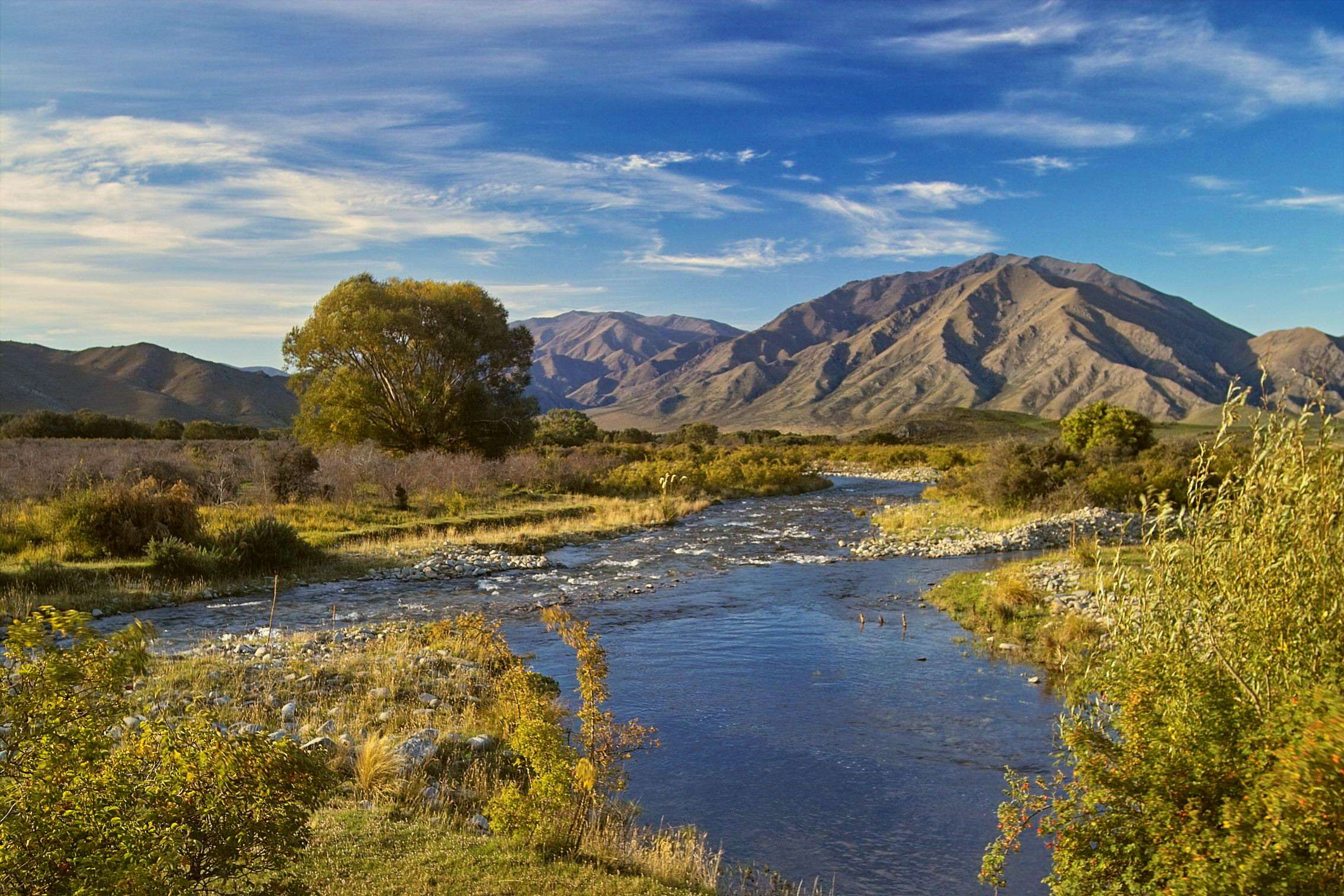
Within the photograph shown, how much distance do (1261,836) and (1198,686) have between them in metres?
1.06

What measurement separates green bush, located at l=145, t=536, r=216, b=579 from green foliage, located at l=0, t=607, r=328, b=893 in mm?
17271

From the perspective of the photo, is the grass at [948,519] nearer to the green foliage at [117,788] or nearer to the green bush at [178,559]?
the green bush at [178,559]

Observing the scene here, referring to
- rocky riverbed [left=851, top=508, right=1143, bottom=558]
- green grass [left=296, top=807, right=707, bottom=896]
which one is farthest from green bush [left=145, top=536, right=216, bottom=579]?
rocky riverbed [left=851, top=508, right=1143, bottom=558]


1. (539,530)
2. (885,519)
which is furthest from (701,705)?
(885,519)

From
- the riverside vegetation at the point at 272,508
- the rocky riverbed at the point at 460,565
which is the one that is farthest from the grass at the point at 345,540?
the rocky riverbed at the point at 460,565

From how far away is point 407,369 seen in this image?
152ft

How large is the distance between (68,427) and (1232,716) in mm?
70037

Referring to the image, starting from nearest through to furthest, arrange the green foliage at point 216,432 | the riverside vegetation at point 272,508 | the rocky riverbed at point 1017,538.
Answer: the riverside vegetation at point 272,508 < the rocky riverbed at point 1017,538 < the green foliage at point 216,432

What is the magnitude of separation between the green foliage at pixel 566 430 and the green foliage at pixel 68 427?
30935mm

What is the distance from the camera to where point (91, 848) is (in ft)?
13.2

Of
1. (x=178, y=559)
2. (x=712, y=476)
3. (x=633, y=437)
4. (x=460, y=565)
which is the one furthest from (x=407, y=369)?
(x=633, y=437)

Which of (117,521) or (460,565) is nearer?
(117,521)

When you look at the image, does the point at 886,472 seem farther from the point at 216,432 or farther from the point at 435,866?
the point at 435,866

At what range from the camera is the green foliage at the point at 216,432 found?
2633 inches
